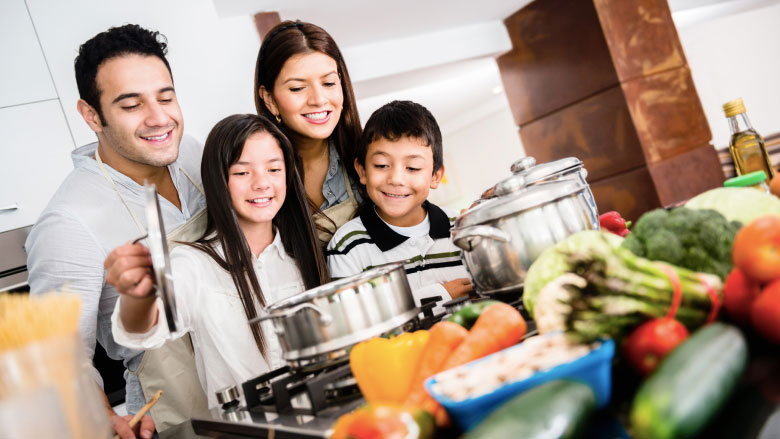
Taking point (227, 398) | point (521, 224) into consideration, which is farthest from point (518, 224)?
point (227, 398)

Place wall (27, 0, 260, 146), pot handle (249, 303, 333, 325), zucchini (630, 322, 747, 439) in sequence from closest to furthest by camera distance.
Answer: zucchini (630, 322, 747, 439), pot handle (249, 303, 333, 325), wall (27, 0, 260, 146)

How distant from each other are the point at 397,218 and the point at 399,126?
1.03ft

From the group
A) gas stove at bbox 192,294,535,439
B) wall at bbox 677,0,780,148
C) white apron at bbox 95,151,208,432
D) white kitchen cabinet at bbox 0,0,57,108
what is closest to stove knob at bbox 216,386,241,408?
gas stove at bbox 192,294,535,439

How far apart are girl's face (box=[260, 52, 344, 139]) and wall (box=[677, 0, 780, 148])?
7671mm

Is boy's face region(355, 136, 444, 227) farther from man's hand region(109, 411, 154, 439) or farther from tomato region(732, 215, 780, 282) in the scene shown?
tomato region(732, 215, 780, 282)

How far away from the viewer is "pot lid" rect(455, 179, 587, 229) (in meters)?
0.88

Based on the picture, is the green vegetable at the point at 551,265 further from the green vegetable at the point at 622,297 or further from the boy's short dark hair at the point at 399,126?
the boy's short dark hair at the point at 399,126

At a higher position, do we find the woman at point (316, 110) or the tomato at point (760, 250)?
the woman at point (316, 110)

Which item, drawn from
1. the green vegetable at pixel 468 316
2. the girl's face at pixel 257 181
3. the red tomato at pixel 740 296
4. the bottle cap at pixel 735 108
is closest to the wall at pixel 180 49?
the girl's face at pixel 257 181

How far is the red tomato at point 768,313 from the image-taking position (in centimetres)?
49

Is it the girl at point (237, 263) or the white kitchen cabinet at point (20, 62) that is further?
the white kitchen cabinet at point (20, 62)

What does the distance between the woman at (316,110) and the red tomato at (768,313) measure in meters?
1.41

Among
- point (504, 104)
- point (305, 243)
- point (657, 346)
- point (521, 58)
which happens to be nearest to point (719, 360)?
point (657, 346)

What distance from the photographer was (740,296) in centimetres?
56
